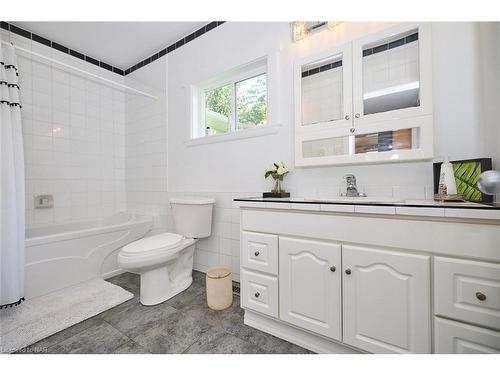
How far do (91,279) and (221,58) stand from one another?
238 centimetres

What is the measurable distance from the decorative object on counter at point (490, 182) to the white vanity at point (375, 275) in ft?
0.38

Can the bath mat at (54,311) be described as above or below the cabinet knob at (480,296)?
below

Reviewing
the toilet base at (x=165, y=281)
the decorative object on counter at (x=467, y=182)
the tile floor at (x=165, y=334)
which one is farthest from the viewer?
the toilet base at (x=165, y=281)

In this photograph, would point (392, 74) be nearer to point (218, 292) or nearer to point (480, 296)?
point (480, 296)

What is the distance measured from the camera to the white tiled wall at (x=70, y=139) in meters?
2.13

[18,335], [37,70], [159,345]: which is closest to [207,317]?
[159,345]

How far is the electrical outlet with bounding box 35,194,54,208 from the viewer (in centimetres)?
214

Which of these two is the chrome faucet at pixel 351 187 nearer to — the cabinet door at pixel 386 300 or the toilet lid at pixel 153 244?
the cabinet door at pixel 386 300

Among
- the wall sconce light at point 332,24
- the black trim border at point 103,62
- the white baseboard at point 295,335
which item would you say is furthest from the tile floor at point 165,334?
the black trim border at point 103,62

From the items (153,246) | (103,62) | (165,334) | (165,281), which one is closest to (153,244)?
(153,246)

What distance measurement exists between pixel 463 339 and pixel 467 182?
697mm

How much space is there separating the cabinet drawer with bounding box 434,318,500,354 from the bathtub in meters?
2.47

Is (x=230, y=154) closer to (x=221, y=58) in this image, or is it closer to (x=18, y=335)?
(x=221, y=58)

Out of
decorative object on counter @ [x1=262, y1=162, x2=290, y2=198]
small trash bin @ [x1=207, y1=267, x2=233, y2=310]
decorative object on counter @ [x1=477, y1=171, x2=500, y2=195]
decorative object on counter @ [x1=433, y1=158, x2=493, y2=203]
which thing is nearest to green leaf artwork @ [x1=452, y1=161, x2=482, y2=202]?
decorative object on counter @ [x1=433, y1=158, x2=493, y2=203]
